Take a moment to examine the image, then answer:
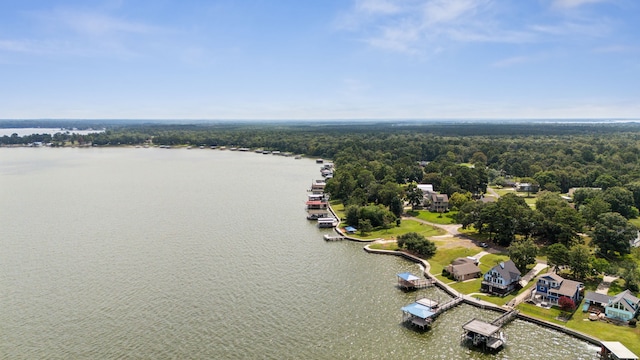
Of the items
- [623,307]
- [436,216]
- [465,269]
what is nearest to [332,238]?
[465,269]

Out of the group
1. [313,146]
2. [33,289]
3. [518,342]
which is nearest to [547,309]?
[518,342]

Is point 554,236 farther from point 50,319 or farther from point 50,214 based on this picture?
point 50,214

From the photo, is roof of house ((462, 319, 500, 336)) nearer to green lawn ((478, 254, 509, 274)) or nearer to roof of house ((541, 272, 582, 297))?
roof of house ((541, 272, 582, 297))

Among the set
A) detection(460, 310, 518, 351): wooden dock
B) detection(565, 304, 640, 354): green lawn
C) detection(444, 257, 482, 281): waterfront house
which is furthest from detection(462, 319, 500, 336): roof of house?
detection(444, 257, 482, 281): waterfront house

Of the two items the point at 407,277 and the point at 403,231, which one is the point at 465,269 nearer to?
the point at 407,277

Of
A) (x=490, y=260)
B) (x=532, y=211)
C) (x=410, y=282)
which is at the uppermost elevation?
(x=532, y=211)

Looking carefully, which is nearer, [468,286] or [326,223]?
[468,286]
